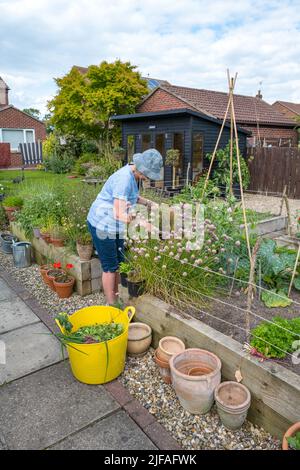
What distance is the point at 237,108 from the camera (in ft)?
49.0

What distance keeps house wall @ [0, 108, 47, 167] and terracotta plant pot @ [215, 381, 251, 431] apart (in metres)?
20.7

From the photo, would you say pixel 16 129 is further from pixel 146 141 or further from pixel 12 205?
pixel 12 205

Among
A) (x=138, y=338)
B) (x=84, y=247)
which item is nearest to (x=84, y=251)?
(x=84, y=247)

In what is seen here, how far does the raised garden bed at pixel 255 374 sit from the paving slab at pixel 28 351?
1022 millimetres

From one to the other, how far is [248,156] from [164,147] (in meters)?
3.04

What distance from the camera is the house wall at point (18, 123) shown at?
1991cm

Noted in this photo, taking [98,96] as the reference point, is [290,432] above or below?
below

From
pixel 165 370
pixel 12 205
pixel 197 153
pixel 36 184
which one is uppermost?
pixel 197 153

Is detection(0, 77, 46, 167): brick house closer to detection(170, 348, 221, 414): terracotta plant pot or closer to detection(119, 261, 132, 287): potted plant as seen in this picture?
detection(119, 261, 132, 287): potted plant

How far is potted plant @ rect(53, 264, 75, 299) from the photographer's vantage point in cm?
359

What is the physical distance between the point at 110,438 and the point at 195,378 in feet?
1.99

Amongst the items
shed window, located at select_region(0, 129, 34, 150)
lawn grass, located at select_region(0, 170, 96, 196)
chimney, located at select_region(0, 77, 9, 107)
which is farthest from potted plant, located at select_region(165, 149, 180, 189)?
chimney, located at select_region(0, 77, 9, 107)

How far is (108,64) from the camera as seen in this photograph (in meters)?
14.1

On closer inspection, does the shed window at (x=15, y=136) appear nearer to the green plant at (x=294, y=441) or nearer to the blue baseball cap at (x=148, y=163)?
the blue baseball cap at (x=148, y=163)
